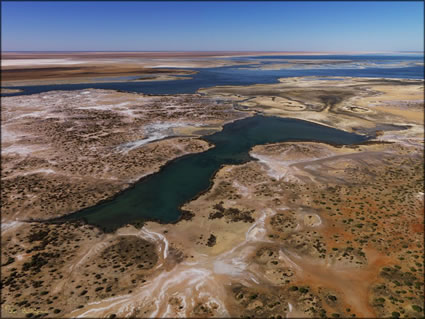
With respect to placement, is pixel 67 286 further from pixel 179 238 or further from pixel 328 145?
pixel 328 145

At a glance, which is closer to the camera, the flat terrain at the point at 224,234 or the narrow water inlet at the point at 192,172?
the flat terrain at the point at 224,234

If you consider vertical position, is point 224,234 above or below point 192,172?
below

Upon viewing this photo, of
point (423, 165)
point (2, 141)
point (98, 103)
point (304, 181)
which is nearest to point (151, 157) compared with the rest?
point (304, 181)

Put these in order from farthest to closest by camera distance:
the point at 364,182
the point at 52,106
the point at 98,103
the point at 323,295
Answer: the point at 98,103, the point at 52,106, the point at 364,182, the point at 323,295

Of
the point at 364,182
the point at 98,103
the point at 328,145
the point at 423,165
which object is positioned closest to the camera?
the point at 364,182

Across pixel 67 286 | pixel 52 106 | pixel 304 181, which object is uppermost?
pixel 52 106

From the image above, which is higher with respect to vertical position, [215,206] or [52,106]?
[52,106]
